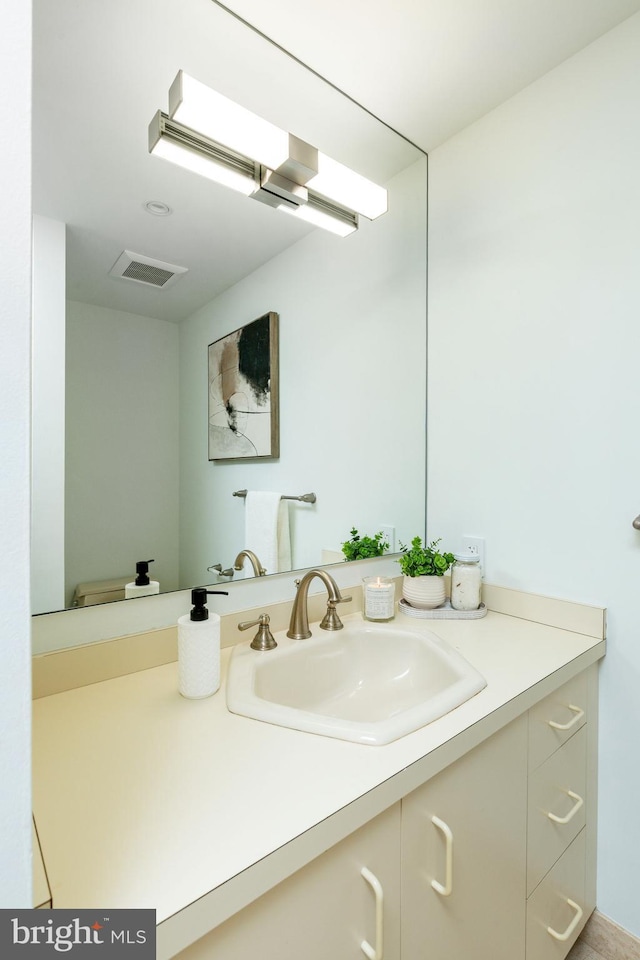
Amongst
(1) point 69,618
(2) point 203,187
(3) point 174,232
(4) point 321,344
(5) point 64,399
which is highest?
(2) point 203,187

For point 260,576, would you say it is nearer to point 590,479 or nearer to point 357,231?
point 590,479

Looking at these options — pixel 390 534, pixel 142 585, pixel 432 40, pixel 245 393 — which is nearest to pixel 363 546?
pixel 390 534

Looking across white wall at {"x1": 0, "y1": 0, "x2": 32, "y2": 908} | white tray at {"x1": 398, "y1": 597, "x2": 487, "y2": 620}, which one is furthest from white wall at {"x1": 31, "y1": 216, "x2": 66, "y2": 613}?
white tray at {"x1": 398, "y1": 597, "x2": 487, "y2": 620}

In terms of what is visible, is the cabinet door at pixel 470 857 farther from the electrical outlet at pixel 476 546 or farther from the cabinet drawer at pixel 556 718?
the electrical outlet at pixel 476 546

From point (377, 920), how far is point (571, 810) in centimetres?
71

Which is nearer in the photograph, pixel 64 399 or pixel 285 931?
pixel 285 931

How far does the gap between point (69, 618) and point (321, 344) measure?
3.21 feet

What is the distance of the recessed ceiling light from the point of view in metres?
1.03

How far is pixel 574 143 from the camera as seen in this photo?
1247 mm

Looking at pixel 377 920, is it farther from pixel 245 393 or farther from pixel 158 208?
pixel 158 208

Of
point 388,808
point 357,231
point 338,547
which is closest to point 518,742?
point 388,808

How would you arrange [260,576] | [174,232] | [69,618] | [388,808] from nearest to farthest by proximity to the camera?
[388,808], [69,618], [174,232], [260,576]

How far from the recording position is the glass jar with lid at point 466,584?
4.51 ft

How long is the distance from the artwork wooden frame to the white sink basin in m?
0.49
